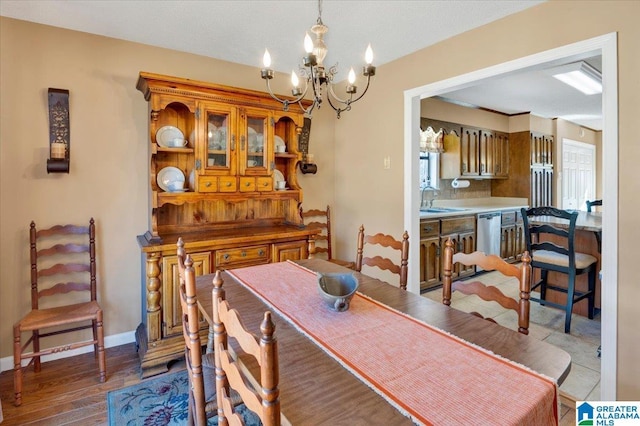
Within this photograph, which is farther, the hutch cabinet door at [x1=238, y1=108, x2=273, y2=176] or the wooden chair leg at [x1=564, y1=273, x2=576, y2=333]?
the wooden chair leg at [x1=564, y1=273, x2=576, y2=333]

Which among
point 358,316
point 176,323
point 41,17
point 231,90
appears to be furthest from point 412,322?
point 41,17

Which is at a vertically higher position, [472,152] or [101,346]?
[472,152]

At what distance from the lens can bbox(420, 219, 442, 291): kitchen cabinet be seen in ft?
12.6

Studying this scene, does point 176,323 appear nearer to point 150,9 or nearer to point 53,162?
point 53,162

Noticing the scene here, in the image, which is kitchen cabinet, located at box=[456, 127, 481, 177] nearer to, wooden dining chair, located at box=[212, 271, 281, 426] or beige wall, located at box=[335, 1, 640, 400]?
beige wall, located at box=[335, 1, 640, 400]

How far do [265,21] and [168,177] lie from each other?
1.43 meters

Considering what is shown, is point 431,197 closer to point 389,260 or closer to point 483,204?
point 483,204

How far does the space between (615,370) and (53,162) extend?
386 centimetres

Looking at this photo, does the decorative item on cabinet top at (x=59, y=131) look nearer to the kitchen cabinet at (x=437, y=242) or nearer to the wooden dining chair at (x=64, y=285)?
the wooden dining chair at (x=64, y=285)

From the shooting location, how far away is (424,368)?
101 cm

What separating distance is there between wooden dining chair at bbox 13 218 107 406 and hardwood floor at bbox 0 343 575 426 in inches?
3.8

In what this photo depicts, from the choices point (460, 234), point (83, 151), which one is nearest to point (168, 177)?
point (83, 151)

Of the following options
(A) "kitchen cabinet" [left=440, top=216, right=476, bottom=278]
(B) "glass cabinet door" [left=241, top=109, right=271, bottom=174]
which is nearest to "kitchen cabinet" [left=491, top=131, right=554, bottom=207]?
(A) "kitchen cabinet" [left=440, top=216, right=476, bottom=278]

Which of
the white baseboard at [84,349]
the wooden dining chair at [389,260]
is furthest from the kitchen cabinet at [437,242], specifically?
the white baseboard at [84,349]
